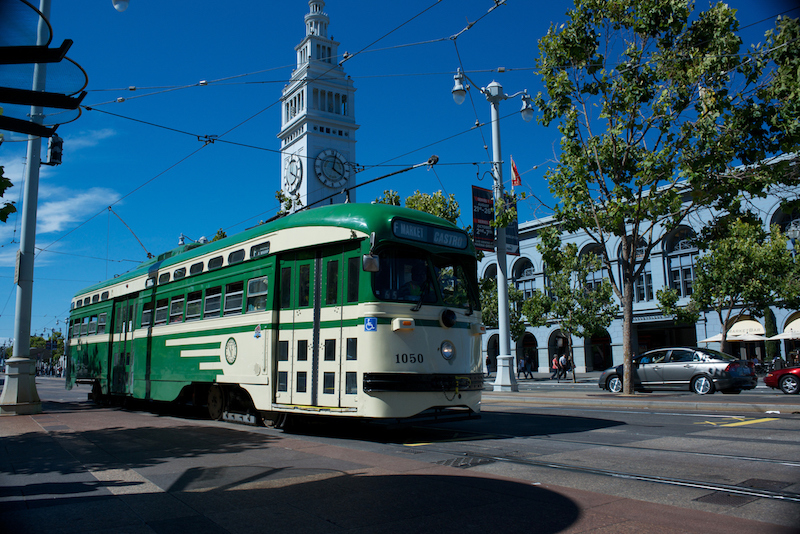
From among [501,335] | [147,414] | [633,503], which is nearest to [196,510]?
[633,503]

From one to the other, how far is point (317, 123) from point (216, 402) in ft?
293

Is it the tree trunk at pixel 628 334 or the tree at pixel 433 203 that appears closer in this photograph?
the tree trunk at pixel 628 334

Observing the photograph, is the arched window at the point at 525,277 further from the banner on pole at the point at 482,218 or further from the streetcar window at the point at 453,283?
the streetcar window at the point at 453,283

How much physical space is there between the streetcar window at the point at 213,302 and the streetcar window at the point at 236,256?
0.69m

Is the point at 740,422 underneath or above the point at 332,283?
underneath

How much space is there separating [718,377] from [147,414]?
16554 millimetres

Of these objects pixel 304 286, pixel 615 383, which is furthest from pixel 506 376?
pixel 304 286

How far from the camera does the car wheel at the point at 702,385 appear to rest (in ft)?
61.2

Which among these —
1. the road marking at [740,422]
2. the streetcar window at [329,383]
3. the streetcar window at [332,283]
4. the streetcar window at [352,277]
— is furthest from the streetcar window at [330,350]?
the road marking at [740,422]

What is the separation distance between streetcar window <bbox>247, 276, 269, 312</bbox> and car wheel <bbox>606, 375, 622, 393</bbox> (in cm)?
1491

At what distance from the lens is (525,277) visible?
51.2 m

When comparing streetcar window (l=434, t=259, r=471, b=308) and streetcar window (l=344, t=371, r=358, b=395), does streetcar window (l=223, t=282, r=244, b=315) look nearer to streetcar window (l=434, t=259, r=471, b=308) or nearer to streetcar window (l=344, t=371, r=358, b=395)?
streetcar window (l=344, t=371, r=358, b=395)

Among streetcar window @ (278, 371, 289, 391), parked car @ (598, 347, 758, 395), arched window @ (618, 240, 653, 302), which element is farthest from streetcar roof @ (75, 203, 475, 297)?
arched window @ (618, 240, 653, 302)

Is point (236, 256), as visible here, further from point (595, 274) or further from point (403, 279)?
point (595, 274)
